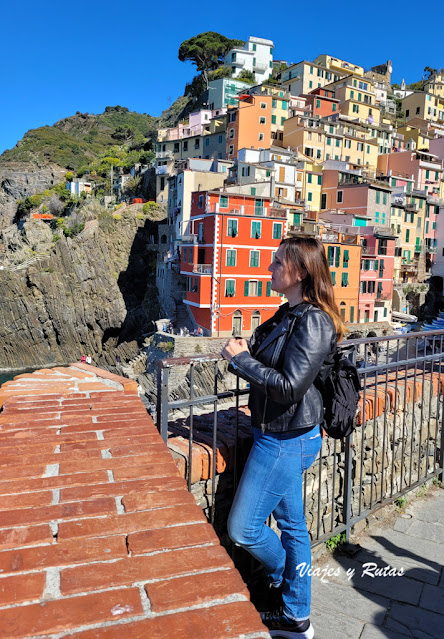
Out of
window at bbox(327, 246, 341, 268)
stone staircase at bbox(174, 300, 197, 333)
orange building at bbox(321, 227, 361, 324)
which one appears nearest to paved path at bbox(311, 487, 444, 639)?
stone staircase at bbox(174, 300, 197, 333)

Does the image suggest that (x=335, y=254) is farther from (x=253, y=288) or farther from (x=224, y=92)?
(x=224, y=92)

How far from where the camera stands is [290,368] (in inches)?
90.7

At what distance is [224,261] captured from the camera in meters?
30.3

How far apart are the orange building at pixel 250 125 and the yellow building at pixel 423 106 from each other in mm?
31819

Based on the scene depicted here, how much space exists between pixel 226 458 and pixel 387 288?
1508 inches

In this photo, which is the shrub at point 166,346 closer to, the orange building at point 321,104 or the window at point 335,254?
the window at point 335,254

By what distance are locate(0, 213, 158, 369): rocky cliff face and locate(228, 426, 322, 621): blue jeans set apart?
137 feet

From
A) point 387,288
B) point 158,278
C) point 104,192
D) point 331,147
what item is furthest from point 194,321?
point 104,192

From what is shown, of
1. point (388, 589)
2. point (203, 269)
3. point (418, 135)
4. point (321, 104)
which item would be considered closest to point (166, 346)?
point (203, 269)

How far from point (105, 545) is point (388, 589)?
2.73 m

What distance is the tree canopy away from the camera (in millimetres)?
70062

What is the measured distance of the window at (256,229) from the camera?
3083 centimetres

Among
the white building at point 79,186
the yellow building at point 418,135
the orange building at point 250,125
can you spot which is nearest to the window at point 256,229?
the orange building at point 250,125

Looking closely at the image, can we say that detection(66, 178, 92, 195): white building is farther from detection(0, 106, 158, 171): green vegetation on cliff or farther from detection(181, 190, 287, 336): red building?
detection(181, 190, 287, 336): red building
